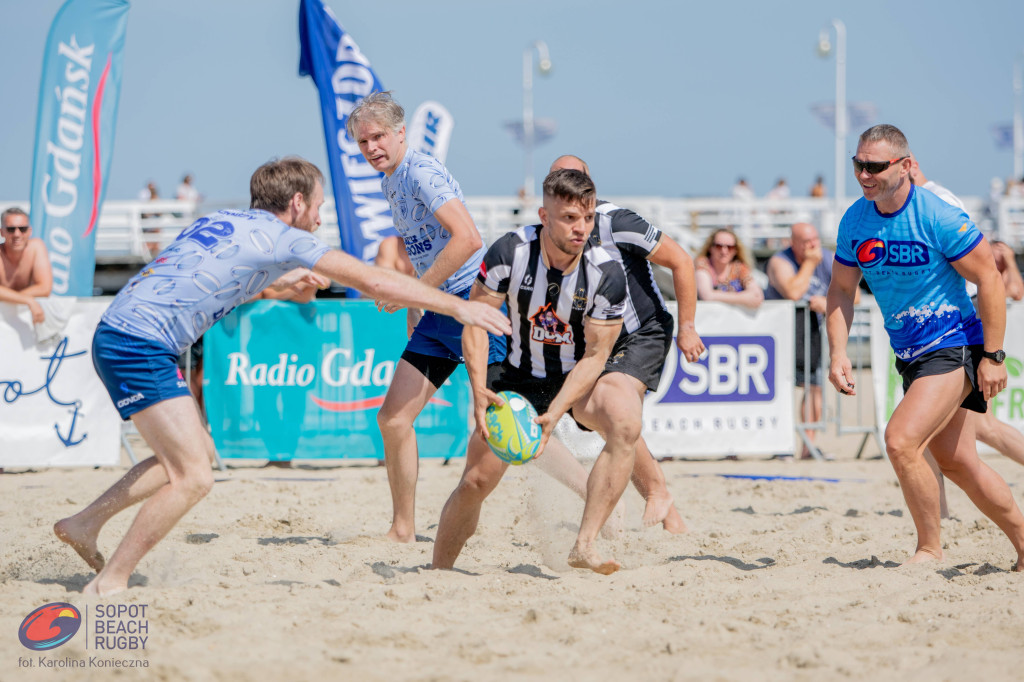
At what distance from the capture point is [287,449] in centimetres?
784

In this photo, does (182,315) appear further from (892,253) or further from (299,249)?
(892,253)

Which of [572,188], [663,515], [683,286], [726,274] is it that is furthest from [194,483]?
[726,274]

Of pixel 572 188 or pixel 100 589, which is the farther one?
pixel 572 188

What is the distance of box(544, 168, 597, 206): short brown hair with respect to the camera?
12.5ft

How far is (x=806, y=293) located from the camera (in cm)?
Answer: 886

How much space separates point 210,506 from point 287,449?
1.96 m

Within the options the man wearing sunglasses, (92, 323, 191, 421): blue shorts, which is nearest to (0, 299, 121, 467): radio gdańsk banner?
the man wearing sunglasses

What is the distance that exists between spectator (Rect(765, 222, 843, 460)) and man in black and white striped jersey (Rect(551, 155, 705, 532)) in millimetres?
4305

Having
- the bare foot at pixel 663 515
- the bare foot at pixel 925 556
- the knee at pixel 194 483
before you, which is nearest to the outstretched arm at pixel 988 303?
the bare foot at pixel 925 556

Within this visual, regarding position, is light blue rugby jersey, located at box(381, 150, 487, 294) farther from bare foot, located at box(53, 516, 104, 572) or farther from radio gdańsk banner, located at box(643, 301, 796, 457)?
radio gdańsk banner, located at box(643, 301, 796, 457)

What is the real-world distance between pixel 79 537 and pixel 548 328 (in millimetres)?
2059

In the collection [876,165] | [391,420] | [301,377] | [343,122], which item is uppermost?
[343,122]

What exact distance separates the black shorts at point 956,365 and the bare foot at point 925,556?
64 centimetres

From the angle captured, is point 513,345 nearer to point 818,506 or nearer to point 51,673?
point 51,673
